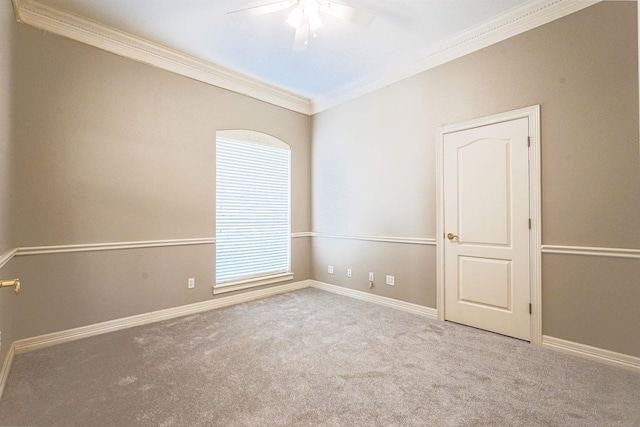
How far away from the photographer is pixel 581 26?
243 cm

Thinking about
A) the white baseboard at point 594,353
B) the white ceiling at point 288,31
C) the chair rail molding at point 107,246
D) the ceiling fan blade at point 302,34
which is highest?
the white ceiling at point 288,31

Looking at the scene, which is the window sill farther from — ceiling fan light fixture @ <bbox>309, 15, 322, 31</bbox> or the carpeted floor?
ceiling fan light fixture @ <bbox>309, 15, 322, 31</bbox>

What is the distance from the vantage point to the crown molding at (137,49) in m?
2.61

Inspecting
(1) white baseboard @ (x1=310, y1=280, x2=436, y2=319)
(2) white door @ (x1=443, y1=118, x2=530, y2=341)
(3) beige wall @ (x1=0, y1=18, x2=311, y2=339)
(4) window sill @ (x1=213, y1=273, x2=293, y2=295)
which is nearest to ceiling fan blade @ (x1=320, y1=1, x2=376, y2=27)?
(2) white door @ (x1=443, y1=118, x2=530, y2=341)

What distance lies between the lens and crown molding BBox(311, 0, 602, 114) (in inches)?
99.9

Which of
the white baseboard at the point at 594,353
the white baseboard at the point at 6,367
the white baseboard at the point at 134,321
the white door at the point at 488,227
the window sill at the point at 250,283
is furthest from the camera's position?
the window sill at the point at 250,283

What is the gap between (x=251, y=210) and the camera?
420cm

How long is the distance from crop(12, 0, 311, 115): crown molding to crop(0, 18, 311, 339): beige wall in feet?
0.29

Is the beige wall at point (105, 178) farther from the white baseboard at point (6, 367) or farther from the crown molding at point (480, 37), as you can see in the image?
the crown molding at point (480, 37)

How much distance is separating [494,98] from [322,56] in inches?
76.4

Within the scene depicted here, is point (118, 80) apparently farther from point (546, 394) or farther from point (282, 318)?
point (546, 394)

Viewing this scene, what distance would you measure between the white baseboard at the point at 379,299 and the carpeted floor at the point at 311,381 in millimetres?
396

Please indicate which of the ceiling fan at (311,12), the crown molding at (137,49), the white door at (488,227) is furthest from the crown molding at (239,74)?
the ceiling fan at (311,12)

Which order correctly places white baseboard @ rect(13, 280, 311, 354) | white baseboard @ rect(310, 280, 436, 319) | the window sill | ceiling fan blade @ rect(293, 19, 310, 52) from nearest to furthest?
ceiling fan blade @ rect(293, 19, 310, 52), white baseboard @ rect(13, 280, 311, 354), white baseboard @ rect(310, 280, 436, 319), the window sill
